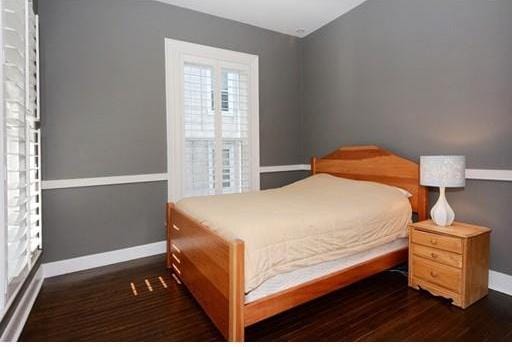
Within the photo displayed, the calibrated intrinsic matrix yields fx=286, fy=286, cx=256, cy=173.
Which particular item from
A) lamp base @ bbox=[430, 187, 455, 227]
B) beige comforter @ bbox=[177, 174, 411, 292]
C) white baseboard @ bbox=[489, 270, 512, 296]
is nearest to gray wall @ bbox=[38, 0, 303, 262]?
beige comforter @ bbox=[177, 174, 411, 292]

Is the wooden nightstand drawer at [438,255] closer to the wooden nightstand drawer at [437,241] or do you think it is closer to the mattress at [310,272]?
the wooden nightstand drawer at [437,241]

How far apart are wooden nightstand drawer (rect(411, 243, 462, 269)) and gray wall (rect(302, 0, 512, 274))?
57cm

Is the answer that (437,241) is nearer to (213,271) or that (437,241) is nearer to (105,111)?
(213,271)

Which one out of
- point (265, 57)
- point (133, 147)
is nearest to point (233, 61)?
point (265, 57)

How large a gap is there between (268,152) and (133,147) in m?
1.76

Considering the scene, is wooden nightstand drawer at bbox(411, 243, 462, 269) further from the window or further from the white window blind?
the white window blind

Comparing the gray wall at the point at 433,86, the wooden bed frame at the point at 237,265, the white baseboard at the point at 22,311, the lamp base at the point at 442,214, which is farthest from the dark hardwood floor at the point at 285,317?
the gray wall at the point at 433,86

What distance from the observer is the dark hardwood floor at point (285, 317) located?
172cm

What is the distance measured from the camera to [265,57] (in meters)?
3.87

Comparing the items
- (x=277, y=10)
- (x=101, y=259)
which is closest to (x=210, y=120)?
(x=277, y=10)

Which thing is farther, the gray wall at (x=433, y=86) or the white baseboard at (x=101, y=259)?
the white baseboard at (x=101, y=259)

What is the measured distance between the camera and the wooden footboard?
1526mm

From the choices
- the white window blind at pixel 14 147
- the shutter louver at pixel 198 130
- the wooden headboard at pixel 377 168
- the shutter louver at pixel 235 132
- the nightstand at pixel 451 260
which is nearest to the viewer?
→ the white window blind at pixel 14 147

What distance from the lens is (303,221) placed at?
1866 mm
